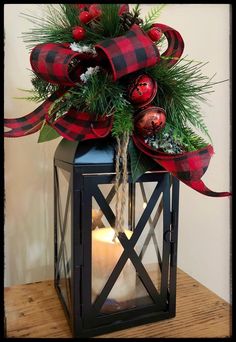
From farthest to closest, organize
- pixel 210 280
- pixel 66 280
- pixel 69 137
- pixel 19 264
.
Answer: pixel 210 280 → pixel 19 264 → pixel 66 280 → pixel 69 137

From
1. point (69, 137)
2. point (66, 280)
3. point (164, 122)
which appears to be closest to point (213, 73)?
point (164, 122)

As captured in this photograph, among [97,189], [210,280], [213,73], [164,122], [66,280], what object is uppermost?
[213,73]

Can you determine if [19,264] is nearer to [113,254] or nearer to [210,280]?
[113,254]

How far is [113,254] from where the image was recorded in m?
0.54

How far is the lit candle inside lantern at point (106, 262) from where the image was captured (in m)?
0.53

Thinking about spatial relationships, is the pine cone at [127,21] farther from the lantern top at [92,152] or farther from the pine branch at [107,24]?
the lantern top at [92,152]

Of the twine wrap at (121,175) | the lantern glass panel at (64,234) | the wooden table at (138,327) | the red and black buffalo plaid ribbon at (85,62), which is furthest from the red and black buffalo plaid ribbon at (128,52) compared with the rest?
the wooden table at (138,327)

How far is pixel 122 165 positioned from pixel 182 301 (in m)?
0.36

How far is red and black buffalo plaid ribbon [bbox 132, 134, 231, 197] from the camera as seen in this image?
51 cm

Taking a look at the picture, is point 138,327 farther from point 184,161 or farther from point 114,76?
point 114,76

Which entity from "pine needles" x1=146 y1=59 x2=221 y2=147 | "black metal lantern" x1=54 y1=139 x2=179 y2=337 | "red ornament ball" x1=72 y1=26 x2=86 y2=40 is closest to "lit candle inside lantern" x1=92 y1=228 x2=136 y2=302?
"black metal lantern" x1=54 y1=139 x2=179 y2=337

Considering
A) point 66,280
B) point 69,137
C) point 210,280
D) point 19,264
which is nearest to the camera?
point 69,137

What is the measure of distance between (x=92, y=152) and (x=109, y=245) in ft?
0.55

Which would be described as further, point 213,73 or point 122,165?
point 213,73
